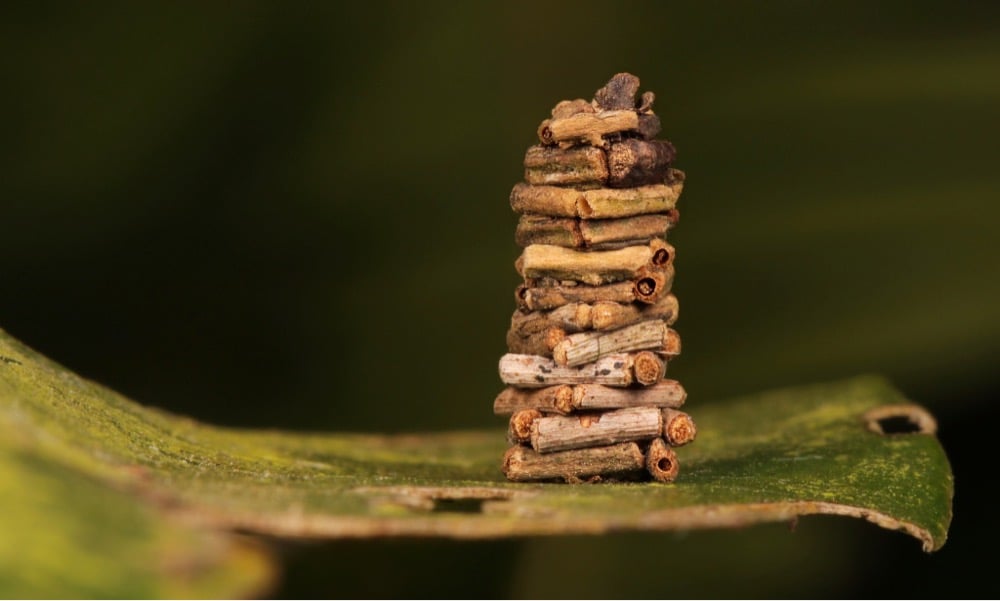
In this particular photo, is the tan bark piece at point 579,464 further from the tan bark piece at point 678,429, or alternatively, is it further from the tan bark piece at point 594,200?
the tan bark piece at point 594,200

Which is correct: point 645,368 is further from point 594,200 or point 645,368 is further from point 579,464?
point 594,200

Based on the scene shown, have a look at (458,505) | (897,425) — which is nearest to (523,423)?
(458,505)

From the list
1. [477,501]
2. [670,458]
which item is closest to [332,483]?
[477,501]

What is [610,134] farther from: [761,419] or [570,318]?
[761,419]

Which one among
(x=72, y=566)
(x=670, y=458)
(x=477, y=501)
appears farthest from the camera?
(x=670, y=458)

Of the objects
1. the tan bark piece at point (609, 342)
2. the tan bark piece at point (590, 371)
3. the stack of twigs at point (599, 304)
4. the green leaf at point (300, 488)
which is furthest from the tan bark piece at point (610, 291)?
the green leaf at point (300, 488)

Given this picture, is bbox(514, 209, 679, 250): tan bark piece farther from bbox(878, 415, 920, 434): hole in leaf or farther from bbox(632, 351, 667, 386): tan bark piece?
bbox(878, 415, 920, 434): hole in leaf
